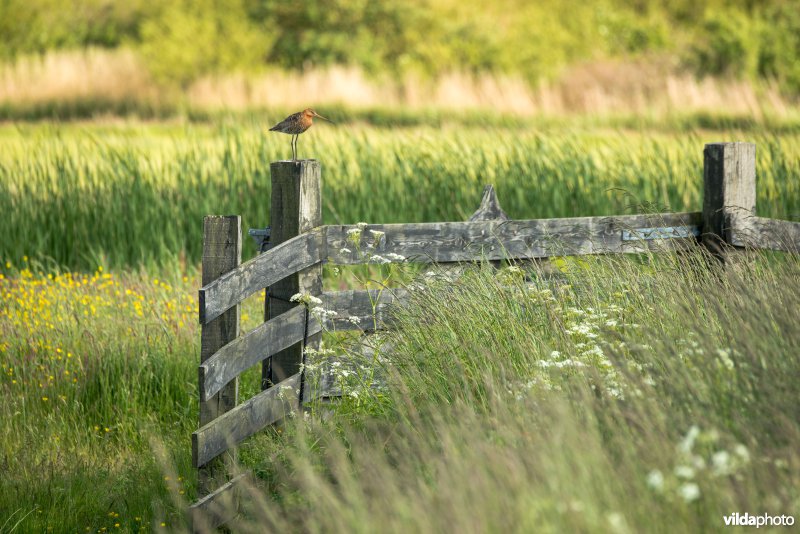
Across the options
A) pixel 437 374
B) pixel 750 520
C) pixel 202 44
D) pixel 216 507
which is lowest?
pixel 216 507

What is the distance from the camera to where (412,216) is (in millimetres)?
8297

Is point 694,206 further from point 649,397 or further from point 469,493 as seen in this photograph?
point 469,493

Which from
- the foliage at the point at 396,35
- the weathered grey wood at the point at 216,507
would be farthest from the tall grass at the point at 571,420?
the foliage at the point at 396,35

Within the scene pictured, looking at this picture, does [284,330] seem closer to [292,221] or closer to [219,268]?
[219,268]

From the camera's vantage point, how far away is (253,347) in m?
4.37

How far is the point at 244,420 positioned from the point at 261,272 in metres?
0.69

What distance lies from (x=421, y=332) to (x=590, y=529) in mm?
2056

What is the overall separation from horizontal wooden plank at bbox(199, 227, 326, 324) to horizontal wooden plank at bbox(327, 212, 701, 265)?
14 centimetres

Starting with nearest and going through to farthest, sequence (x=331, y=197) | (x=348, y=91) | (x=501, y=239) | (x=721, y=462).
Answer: (x=721, y=462)
(x=501, y=239)
(x=331, y=197)
(x=348, y=91)

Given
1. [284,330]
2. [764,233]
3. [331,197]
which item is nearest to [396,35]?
[331,197]

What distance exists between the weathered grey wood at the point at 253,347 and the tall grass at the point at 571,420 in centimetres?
42

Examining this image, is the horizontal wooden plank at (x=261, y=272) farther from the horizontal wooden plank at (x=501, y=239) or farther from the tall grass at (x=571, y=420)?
the tall grass at (x=571, y=420)

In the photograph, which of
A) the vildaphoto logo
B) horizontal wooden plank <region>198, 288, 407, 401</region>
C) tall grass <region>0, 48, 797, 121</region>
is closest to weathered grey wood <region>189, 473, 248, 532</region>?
horizontal wooden plank <region>198, 288, 407, 401</region>

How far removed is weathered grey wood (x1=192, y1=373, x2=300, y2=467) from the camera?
419cm
